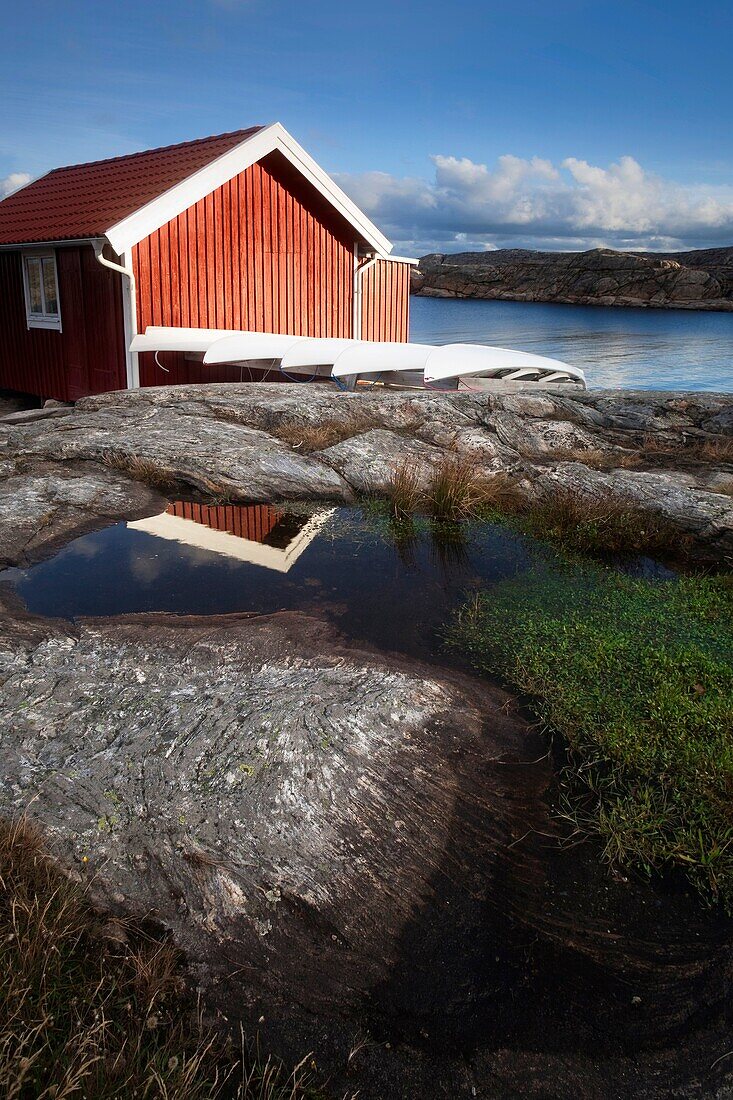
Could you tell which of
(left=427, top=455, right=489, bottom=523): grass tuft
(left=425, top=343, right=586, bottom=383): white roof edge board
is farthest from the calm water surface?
(left=427, top=455, right=489, bottom=523): grass tuft

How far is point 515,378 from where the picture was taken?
1522cm

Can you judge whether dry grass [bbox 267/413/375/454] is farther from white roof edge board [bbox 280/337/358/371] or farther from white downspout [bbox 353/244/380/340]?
white downspout [bbox 353/244/380/340]

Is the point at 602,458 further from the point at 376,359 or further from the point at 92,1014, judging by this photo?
the point at 92,1014

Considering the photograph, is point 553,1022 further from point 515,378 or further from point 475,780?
point 515,378

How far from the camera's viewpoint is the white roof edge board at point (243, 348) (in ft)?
41.7

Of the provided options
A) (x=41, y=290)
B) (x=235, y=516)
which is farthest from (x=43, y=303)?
(x=235, y=516)

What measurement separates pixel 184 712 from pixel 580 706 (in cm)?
231

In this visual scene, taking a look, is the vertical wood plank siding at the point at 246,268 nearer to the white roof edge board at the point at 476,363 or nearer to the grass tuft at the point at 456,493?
the white roof edge board at the point at 476,363

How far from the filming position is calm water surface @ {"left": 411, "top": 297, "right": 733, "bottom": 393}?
2817cm

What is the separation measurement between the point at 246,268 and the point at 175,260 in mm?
1803

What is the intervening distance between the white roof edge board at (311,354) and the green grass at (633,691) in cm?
740

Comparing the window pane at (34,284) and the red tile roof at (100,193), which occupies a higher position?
the red tile roof at (100,193)

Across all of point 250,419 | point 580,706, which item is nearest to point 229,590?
point 580,706

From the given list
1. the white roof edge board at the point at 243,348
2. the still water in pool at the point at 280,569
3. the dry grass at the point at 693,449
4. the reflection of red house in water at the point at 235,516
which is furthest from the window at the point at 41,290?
the dry grass at the point at 693,449
